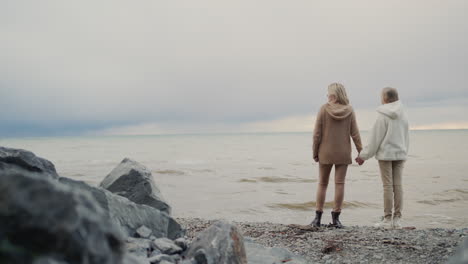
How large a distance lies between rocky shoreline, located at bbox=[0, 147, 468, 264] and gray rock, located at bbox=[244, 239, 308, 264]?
0.6 inches

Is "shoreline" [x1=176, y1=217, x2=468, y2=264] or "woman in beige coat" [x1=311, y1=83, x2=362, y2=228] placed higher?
"woman in beige coat" [x1=311, y1=83, x2=362, y2=228]

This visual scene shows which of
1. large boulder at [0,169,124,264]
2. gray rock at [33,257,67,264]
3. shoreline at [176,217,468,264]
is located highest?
large boulder at [0,169,124,264]

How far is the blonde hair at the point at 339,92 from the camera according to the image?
275 inches

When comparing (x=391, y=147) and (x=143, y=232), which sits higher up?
(x=391, y=147)

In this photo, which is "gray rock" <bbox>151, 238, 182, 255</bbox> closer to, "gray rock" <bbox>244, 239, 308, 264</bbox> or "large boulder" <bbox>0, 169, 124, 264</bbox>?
"gray rock" <bbox>244, 239, 308, 264</bbox>

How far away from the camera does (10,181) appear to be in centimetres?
121

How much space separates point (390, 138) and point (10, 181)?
693cm

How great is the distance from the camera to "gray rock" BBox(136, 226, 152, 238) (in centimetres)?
408

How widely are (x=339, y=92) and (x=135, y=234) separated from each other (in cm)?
480

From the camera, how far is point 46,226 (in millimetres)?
1114

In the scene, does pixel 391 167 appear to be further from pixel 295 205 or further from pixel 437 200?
pixel 437 200

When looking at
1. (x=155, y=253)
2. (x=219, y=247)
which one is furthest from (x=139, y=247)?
(x=219, y=247)

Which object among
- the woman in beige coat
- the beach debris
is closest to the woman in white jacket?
the woman in beige coat

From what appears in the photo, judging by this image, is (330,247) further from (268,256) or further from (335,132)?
(335,132)
